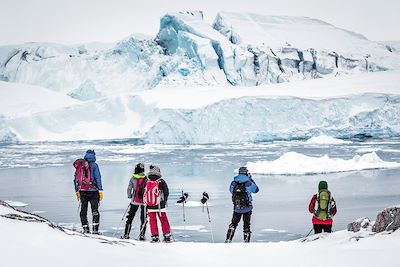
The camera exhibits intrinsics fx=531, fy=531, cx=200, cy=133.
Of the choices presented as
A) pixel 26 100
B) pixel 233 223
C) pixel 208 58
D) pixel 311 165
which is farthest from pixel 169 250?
pixel 208 58

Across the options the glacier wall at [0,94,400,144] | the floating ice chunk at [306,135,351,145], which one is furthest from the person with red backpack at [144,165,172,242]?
the floating ice chunk at [306,135,351,145]

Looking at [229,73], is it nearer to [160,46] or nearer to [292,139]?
[160,46]

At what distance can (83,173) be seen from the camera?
570 centimetres

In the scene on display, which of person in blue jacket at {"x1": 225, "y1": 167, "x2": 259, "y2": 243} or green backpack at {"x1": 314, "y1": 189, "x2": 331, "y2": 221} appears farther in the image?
person in blue jacket at {"x1": 225, "y1": 167, "x2": 259, "y2": 243}

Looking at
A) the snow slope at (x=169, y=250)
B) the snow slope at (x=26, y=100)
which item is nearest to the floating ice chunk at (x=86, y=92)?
the snow slope at (x=26, y=100)

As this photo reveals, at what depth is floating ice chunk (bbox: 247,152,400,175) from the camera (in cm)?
2000

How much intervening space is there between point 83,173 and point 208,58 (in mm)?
46618

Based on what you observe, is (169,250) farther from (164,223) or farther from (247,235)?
(247,235)

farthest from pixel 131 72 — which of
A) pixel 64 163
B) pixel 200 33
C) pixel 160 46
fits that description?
pixel 64 163

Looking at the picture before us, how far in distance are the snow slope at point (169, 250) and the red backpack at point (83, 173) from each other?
54.0 inches

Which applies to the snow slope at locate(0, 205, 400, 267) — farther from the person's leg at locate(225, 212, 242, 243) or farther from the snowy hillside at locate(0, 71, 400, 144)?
the snowy hillside at locate(0, 71, 400, 144)

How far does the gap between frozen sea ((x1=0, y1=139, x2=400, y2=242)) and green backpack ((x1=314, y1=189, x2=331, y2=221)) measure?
3173mm

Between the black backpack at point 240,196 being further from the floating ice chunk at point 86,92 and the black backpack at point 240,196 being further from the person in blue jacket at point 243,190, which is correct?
the floating ice chunk at point 86,92

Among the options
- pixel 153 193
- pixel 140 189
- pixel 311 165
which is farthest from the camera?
pixel 311 165
